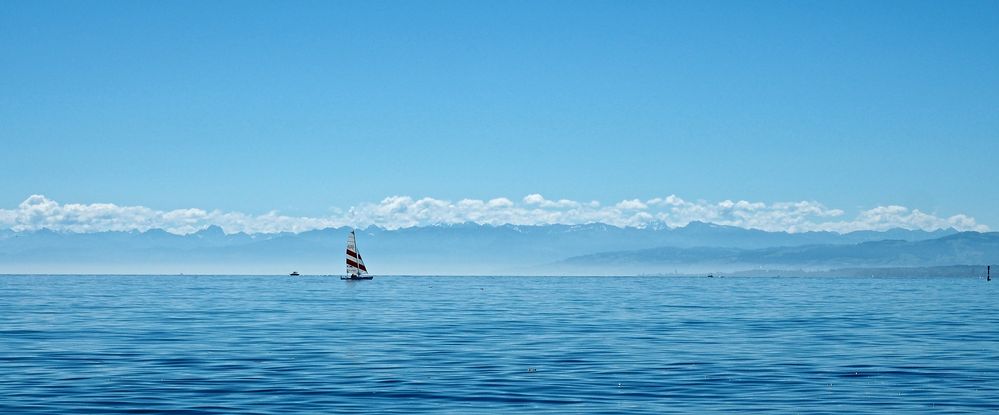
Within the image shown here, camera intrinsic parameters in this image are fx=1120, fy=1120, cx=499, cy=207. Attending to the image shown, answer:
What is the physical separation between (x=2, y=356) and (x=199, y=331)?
55.2 feet

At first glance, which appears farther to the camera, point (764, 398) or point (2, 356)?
point (2, 356)

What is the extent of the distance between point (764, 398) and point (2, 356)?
29.1m

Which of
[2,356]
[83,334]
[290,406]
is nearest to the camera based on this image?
[290,406]

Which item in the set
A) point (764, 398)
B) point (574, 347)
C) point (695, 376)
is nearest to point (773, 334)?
point (574, 347)

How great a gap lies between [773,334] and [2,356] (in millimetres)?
36851

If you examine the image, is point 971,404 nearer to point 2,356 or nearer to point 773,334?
point 773,334

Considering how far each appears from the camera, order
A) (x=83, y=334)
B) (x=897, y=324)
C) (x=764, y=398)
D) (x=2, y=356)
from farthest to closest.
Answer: (x=897, y=324) → (x=83, y=334) → (x=2, y=356) → (x=764, y=398)

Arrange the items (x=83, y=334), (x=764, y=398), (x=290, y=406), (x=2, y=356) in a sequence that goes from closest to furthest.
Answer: (x=290, y=406)
(x=764, y=398)
(x=2, y=356)
(x=83, y=334)

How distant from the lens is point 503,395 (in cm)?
3291

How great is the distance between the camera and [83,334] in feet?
185

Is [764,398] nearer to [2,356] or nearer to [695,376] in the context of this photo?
[695,376]

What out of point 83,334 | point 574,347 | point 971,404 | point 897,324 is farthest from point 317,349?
point 897,324

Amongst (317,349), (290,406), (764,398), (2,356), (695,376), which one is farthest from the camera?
(317,349)

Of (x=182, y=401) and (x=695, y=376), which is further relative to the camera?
(x=695, y=376)
